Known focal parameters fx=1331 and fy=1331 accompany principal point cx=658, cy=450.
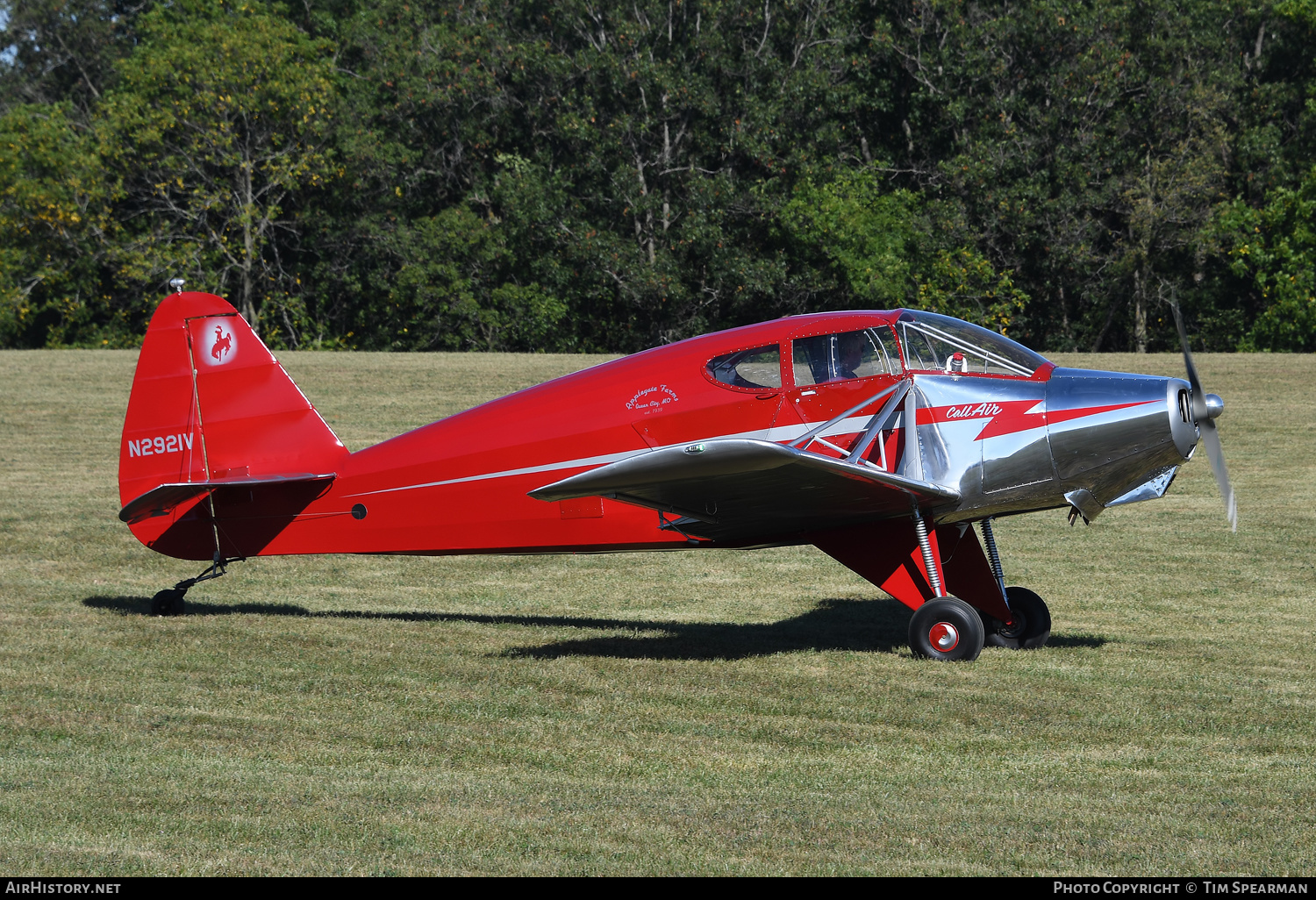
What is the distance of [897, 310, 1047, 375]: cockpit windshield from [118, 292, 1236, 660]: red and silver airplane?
0.01 m

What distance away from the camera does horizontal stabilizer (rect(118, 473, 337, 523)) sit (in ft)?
34.8

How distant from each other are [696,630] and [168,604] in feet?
15.2

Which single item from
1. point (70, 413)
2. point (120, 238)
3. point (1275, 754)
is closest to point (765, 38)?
point (120, 238)

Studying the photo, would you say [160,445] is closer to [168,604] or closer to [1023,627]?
[168,604]

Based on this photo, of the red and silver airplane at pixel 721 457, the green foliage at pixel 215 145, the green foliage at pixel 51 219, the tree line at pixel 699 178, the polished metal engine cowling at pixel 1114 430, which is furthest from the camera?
the green foliage at pixel 215 145

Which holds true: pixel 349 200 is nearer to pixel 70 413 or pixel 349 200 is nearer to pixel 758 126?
pixel 758 126

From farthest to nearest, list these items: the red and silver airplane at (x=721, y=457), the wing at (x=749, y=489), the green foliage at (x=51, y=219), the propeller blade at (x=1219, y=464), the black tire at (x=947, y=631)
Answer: the green foliage at (x=51, y=219)
the propeller blade at (x=1219, y=464)
the black tire at (x=947, y=631)
the red and silver airplane at (x=721, y=457)
the wing at (x=749, y=489)

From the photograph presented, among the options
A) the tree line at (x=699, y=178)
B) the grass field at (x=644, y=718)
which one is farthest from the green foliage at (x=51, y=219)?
the grass field at (x=644, y=718)

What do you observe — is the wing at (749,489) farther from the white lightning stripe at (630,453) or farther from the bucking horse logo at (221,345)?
the bucking horse logo at (221,345)

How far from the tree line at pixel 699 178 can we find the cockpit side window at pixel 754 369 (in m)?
30.0

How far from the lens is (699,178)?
40750mm

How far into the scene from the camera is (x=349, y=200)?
4438 centimetres

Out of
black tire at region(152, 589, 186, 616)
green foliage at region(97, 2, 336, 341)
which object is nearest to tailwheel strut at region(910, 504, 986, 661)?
black tire at region(152, 589, 186, 616)

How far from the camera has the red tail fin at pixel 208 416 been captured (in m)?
11.4
